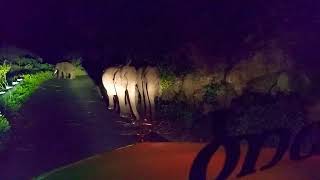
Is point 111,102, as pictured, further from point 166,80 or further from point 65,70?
point 65,70

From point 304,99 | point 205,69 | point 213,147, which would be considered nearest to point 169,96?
point 205,69

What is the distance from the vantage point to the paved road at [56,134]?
30.4ft

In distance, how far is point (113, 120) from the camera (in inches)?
520

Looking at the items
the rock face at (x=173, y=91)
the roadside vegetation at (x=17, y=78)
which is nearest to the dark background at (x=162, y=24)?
the rock face at (x=173, y=91)

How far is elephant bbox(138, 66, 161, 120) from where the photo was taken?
13.1 metres

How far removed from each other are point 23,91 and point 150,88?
5926 mm

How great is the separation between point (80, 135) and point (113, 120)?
1.82 m

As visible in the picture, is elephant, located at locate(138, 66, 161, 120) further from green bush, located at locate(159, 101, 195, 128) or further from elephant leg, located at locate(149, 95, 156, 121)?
green bush, located at locate(159, 101, 195, 128)

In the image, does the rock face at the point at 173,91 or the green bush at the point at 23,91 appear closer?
the rock face at the point at 173,91

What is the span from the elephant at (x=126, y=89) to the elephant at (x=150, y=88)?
0.81ft

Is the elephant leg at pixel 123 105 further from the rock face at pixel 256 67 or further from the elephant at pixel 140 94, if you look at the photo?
the rock face at pixel 256 67

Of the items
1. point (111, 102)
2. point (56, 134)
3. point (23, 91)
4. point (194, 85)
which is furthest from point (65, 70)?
point (56, 134)

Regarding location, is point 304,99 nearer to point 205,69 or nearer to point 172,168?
point 205,69

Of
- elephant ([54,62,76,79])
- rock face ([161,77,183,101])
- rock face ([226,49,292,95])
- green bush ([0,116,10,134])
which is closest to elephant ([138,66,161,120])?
rock face ([161,77,183,101])
